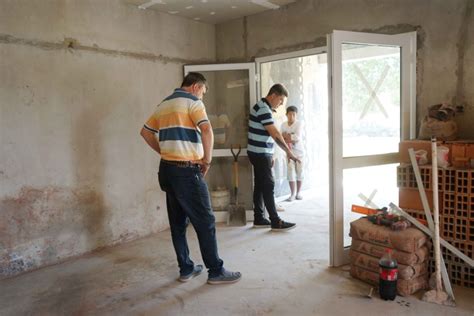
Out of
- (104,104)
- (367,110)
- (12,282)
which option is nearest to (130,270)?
(12,282)

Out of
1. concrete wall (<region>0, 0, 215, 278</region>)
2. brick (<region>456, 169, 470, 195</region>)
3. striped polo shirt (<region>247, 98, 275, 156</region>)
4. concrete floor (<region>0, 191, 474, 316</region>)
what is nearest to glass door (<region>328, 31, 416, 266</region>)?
concrete floor (<region>0, 191, 474, 316</region>)

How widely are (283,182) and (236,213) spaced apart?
1739mm

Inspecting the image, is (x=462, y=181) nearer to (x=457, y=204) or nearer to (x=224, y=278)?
(x=457, y=204)

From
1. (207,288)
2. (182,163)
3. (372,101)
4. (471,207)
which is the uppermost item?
(372,101)

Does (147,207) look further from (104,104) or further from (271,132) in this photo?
(271,132)

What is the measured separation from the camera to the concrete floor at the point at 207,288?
8.73 ft

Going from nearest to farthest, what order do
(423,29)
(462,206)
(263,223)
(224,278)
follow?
(462,206)
(224,278)
(423,29)
(263,223)

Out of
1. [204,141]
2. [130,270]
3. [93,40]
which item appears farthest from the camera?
[93,40]

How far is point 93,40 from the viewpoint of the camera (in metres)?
3.88

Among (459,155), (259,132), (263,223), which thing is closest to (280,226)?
(263,223)

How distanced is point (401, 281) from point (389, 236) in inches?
12.4

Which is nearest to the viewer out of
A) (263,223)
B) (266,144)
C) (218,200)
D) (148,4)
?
(148,4)

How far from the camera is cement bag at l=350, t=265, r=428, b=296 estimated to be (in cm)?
275

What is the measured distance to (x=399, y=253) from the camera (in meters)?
2.79
